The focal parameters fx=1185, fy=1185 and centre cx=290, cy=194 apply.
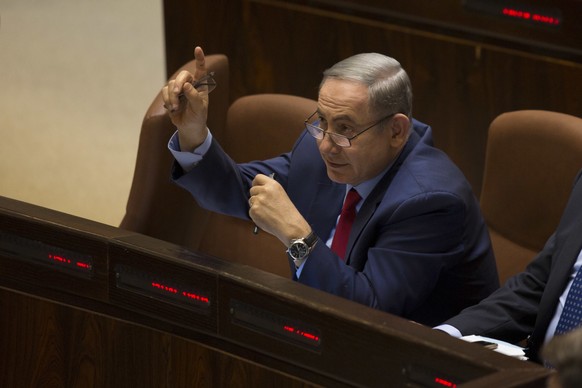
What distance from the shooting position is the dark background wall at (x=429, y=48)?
3182 mm

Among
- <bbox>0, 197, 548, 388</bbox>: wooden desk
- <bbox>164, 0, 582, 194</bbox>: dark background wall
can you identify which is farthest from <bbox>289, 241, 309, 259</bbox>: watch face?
<bbox>164, 0, 582, 194</bbox>: dark background wall

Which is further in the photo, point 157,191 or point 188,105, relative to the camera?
point 157,191

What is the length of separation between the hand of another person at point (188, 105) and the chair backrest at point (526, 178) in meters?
0.63

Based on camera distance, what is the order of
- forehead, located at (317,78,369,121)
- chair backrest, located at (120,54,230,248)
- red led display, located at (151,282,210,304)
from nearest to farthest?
red led display, located at (151,282,210,304), forehead, located at (317,78,369,121), chair backrest, located at (120,54,230,248)

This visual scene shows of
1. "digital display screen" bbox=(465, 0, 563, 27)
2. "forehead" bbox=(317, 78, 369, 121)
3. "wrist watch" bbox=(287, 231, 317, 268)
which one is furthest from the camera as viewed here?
"digital display screen" bbox=(465, 0, 563, 27)

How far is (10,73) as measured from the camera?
15.5 feet

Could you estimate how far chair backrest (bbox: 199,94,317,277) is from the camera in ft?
8.51

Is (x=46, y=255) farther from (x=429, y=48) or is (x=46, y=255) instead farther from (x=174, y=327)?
(x=429, y=48)

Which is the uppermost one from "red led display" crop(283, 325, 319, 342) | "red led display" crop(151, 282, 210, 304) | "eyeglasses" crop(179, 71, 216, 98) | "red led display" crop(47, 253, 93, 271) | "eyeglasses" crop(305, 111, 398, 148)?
"eyeglasses" crop(179, 71, 216, 98)

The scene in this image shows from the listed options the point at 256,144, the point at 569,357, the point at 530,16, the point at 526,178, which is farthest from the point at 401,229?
the point at 530,16

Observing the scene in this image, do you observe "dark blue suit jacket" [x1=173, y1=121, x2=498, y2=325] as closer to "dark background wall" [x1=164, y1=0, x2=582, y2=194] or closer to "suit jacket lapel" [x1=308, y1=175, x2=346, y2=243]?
"suit jacket lapel" [x1=308, y1=175, x2=346, y2=243]

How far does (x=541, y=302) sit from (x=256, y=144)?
32.3 inches

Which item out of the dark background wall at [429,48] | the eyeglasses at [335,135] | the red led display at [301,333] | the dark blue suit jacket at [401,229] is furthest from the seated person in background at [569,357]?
the dark background wall at [429,48]

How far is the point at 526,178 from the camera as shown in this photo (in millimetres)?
2455
